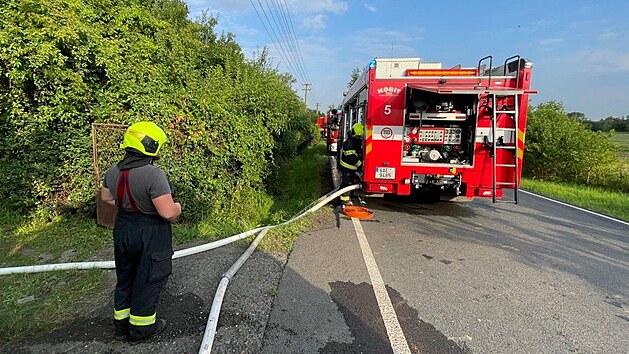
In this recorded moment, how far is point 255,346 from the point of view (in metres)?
2.52

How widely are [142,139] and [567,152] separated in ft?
54.3

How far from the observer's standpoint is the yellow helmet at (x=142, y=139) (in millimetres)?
2406

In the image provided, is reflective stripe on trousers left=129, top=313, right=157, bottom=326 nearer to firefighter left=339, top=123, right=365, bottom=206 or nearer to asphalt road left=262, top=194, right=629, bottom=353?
asphalt road left=262, top=194, right=629, bottom=353

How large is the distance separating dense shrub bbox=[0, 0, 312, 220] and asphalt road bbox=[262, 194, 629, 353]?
7.81 ft

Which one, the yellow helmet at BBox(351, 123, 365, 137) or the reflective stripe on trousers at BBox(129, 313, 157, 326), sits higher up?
the yellow helmet at BBox(351, 123, 365, 137)

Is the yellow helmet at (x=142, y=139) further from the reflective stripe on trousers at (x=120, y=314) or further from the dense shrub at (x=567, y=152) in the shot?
the dense shrub at (x=567, y=152)

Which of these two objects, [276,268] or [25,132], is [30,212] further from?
[276,268]

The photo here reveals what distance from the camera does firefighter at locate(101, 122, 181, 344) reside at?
2418 millimetres

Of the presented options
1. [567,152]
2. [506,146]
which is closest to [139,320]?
[506,146]

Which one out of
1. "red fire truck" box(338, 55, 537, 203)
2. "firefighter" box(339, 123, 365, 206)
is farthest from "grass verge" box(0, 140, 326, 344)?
"red fire truck" box(338, 55, 537, 203)

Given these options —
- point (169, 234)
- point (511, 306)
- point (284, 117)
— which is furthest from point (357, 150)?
point (169, 234)

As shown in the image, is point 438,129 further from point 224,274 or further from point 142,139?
point 142,139

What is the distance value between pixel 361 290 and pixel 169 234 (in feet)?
6.62

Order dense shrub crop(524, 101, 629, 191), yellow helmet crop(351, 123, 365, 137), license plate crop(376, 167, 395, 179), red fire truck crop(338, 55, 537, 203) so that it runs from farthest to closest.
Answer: dense shrub crop(524, 101, 629, 191) < yellow helmet crop(351, 123, 365, 137) < license plate crop(376, 167, 395, 179) < red fire truck crop(338, 55, 537, 203)
